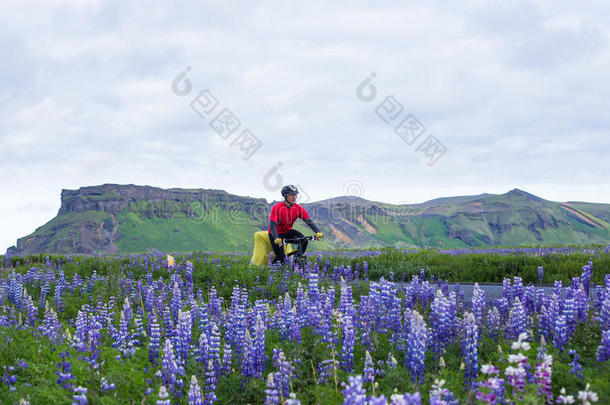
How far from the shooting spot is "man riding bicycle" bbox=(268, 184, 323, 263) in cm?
1195

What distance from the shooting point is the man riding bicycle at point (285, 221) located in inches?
470

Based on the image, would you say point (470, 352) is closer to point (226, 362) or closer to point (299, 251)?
point (226, 362)

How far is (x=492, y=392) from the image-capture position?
3.67 metres

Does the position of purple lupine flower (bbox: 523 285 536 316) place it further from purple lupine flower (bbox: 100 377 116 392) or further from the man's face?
the man's face

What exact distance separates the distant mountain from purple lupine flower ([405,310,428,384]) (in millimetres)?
71421

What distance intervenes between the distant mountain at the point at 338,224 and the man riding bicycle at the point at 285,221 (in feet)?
208

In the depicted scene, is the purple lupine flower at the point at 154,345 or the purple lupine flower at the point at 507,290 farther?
the purple lupine flower at the point at 507,290

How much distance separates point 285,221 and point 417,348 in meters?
8.22

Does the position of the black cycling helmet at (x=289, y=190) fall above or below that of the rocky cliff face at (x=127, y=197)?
below

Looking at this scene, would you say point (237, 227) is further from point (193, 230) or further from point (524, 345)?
point (524, 345)

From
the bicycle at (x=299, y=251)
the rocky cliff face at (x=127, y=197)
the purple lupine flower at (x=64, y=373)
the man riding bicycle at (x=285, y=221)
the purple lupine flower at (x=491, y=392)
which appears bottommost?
the purple lupine flower at (x=64, y=373)

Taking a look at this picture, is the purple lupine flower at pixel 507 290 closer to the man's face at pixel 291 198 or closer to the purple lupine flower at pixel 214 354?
the purple lupine flower at pixel 214 354

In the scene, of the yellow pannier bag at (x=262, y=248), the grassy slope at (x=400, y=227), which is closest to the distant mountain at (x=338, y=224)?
the grassy slope at (x=400, y=227)

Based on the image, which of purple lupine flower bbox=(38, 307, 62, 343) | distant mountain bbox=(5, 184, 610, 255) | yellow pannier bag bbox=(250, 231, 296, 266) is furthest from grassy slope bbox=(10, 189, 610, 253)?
purple lupine flower bbox=(38, 307, 62, 343)
